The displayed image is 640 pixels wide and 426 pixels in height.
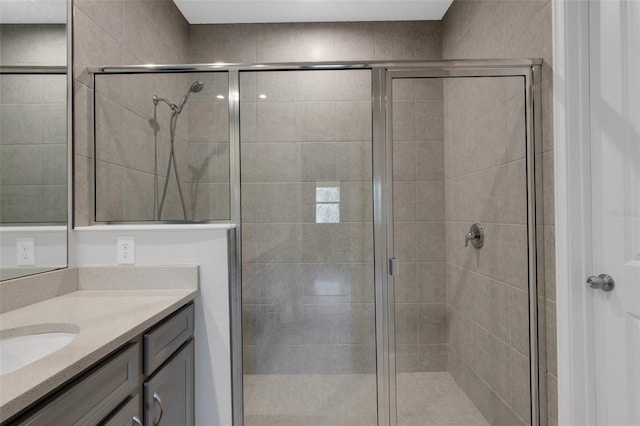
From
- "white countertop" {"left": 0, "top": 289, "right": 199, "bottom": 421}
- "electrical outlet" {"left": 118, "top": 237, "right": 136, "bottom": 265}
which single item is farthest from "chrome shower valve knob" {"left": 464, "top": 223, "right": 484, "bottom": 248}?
"electrical outlet" {"left": 118, "top": 237, "right": 136, "bottom": 265}

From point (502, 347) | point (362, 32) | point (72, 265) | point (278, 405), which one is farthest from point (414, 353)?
point (362, 32)

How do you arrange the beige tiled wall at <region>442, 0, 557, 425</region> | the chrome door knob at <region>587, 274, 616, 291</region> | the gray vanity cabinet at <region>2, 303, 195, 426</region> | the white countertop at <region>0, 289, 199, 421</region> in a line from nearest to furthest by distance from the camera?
the white countertop at <region>0, 289, 199, 421</region> → the gray vanity cabinet at <region>2, 303, 195, 426</region> → the chrome door knob at <region>587, 274, 616, 291</region> → the beige tiled wall at <region>442, 0, 557, 425</region>

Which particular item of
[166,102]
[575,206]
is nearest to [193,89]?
[166,102]

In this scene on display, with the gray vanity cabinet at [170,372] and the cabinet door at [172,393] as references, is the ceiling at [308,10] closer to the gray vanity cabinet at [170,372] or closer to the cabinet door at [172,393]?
the gray vanity cabinet at [170,372]

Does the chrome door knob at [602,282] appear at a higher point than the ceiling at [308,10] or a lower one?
lower

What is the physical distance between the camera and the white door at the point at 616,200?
118 centimetres

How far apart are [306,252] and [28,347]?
1.05m

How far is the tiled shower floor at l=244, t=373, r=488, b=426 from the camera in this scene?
1.65 meters

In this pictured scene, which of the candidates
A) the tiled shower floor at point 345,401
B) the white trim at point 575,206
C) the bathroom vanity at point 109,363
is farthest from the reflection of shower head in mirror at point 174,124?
the white trim at point 575,206

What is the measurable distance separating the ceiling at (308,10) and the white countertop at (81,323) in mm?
2113

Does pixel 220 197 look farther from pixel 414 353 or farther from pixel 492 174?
pixel 492 174

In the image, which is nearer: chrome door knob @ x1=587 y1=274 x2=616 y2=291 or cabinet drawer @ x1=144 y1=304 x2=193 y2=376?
cabinet drawer @ x1=144 y1=304 x2=193 y2=376

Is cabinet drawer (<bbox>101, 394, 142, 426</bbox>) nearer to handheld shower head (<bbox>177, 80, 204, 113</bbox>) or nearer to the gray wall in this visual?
the gray wall

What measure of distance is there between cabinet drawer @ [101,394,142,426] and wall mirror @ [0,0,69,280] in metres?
0.62
